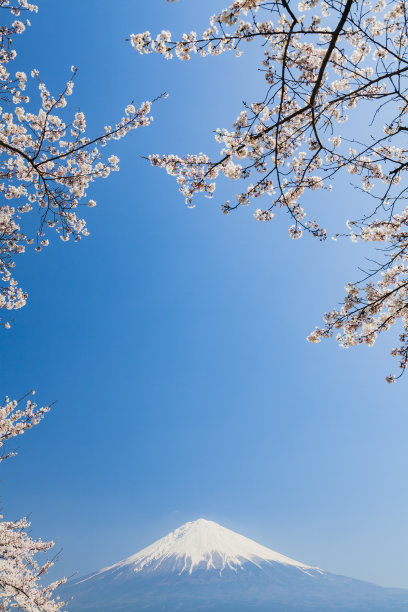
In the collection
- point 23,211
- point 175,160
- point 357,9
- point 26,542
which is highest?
point 23,211

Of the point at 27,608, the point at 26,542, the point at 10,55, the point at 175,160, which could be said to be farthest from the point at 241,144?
the point at 26,542

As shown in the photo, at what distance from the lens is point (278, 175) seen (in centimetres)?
405

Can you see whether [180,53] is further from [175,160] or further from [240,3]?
[175,160]

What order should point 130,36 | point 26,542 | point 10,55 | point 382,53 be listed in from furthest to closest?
point 26,542 → point 10,55 → point 382,53 → point 130,36

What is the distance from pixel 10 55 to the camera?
18.4 feet

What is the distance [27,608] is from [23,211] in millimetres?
9642

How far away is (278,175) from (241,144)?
24.1 inches

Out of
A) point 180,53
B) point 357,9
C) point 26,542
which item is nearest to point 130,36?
point 180,53

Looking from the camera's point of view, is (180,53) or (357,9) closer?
(357,9)

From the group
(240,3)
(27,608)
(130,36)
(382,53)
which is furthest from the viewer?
(27,608)

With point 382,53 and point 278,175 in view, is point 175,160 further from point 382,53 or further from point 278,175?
point 382,53

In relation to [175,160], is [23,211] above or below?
above

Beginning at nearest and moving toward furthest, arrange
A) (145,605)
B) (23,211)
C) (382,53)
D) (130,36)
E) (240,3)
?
(240,3)
(130,36)
(382,53)
(23,211)
(145,605)

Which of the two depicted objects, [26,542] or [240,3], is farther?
[26,542]
